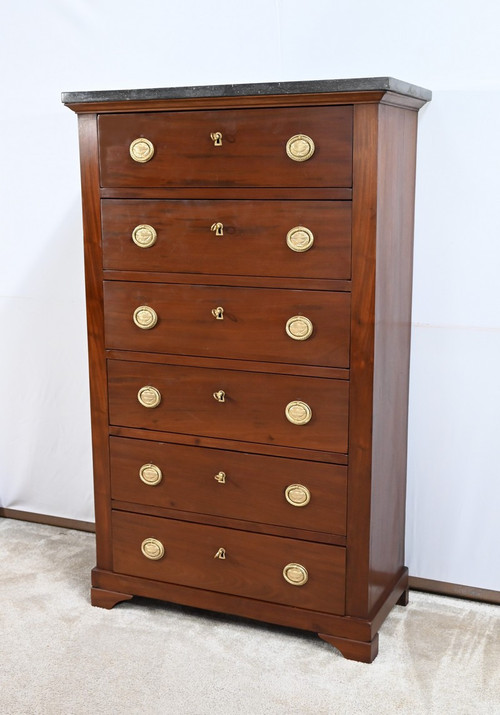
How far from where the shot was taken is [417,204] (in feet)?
7.56

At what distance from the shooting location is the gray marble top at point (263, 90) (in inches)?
71.9

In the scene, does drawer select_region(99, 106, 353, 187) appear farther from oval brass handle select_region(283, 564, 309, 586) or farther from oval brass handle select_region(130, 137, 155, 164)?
oval brass handle select_region(283, 564, 309, 586)

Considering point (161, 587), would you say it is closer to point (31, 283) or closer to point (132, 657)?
point (132, 657)

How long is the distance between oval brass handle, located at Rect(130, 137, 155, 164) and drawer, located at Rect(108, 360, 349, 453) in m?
0.50

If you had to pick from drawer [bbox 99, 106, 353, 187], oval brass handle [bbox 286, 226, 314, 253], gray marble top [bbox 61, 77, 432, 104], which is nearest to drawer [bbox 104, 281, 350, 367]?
oval brass handle [bbox 286, 226, 314, 253]

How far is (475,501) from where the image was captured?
2.40 metres

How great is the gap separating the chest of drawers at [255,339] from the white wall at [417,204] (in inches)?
4.7

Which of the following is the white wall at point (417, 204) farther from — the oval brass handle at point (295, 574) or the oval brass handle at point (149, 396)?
the oval brass handle at point (149, 396)

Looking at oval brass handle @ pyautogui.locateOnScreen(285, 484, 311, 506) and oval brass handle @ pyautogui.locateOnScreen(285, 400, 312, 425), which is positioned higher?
oval brass handle @ pyautogui.locateOnScreen(285, 400, 312, 425)

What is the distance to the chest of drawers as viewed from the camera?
1.95 meters

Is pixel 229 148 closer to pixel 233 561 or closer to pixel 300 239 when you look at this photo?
pixel 300 239

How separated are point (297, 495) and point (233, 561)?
0.85 ft

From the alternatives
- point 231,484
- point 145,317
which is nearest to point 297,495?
point 231,484

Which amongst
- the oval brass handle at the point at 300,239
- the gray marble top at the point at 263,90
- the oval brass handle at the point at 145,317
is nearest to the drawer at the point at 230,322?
the oval brass handle at the point at 145,317
